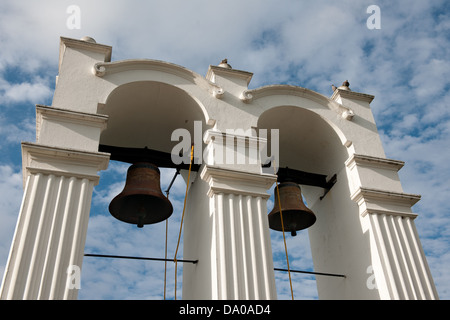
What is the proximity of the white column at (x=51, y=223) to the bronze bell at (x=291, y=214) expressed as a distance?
136 inches

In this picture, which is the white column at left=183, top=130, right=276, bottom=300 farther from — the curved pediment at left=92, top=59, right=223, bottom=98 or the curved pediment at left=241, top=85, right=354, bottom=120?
the curved pediment at left=241, top=85, right=354, bottom=120

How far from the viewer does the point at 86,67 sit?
8422mm

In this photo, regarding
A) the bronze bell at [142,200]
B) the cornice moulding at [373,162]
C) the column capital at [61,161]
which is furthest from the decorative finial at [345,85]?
the column capital at [61,161]

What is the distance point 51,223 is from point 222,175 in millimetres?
2508

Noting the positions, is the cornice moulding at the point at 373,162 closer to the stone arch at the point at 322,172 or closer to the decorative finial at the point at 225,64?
the stone arch at the point at 322,172

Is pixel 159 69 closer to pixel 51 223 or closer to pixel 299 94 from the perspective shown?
pixel 299 94

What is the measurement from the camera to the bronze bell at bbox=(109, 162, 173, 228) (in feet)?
26.7

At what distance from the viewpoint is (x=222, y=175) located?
7.46 m

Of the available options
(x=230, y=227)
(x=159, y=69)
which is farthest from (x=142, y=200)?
(x=159, y=69)

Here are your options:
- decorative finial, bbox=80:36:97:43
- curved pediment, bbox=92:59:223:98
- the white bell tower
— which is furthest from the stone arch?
decorative finial, bbox=80:36:97:43

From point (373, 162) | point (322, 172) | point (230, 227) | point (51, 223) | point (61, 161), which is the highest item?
point (322, 172)

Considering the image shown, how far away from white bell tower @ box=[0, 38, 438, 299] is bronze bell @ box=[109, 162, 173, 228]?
1.86ft

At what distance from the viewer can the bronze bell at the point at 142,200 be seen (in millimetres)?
8141
